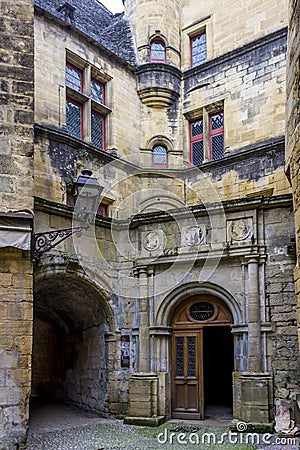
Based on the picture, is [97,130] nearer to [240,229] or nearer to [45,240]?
[240,229]

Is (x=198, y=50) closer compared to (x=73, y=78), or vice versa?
(x=73, y=78)

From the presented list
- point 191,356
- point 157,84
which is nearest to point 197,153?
point 157,84

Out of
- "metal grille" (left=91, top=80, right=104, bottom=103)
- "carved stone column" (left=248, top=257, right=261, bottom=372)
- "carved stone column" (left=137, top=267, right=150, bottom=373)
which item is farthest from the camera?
"metal grille" (left=91, top=80, right=104, bottom=103)

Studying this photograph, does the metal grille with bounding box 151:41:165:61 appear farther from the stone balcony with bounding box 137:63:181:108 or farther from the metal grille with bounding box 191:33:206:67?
the metal grille with bounding box 191:33:206:67

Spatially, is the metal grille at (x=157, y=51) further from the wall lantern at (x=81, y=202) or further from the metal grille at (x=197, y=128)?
the wall lantern at (x=81, y=202)

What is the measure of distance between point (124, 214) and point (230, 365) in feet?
14.6

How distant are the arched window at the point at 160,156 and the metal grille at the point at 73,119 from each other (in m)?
2.03

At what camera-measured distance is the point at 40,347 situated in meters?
13.0

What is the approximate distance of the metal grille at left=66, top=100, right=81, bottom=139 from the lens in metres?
10.9

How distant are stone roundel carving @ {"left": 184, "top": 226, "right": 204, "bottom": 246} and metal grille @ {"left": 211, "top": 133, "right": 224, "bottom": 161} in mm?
3434

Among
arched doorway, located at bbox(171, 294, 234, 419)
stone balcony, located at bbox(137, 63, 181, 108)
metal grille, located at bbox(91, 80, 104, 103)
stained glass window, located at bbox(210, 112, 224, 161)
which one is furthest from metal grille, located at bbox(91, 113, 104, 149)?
arched doorway, located at bbox(171, 294, 234, 419)

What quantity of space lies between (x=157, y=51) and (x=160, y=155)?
2.48m

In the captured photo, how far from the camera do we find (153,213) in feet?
30.3

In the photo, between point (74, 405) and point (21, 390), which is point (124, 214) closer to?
point (74, 405)
